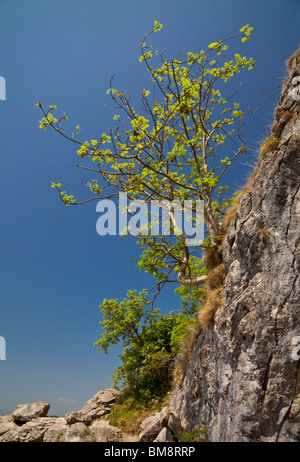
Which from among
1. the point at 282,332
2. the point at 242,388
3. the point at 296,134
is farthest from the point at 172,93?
the point at 242,388

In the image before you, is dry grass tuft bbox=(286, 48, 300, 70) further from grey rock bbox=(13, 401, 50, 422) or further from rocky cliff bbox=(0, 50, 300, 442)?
grey rock bbox=(13, 401, 50, 422)

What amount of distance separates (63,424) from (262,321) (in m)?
18.1

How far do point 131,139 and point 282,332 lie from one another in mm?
8480

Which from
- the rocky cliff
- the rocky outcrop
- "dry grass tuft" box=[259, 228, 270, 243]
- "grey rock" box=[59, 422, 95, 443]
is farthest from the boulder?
"dry grass tuft" box=[259, 228, 270, 243]

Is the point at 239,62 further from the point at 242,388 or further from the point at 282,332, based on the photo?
the point at 242,388

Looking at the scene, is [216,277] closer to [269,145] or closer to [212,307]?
[212,307]

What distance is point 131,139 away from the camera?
10.8m

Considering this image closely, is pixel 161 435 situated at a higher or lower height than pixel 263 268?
lower

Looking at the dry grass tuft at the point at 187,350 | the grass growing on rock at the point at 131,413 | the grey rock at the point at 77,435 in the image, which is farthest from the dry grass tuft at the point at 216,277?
the grass growing on rock at the point at 131,413

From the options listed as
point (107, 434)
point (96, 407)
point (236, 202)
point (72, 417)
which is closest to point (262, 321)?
point (236, 202)

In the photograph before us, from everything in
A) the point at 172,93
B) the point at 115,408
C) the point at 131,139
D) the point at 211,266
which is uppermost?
the point at 172,93

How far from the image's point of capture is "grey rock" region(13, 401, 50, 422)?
2142 cm

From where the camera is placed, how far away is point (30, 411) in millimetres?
21844

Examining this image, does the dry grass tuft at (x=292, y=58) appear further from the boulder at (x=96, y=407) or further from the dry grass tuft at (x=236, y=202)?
the boulder at (x=96, y=407)
